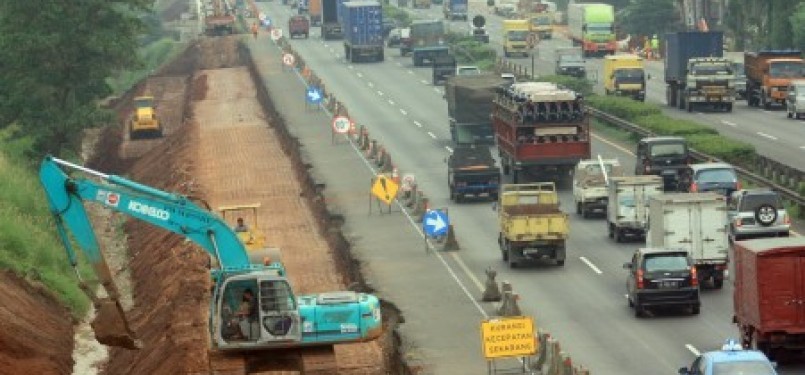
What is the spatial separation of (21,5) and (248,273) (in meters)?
60.3

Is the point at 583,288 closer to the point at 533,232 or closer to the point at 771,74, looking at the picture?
the point at 533,232

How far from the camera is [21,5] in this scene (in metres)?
94.9

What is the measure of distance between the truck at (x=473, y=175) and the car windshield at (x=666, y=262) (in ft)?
78.4

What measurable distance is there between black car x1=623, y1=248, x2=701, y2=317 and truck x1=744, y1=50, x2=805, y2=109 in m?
52.3

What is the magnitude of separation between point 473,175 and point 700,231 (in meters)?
20.7

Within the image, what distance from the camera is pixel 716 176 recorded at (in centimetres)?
6700

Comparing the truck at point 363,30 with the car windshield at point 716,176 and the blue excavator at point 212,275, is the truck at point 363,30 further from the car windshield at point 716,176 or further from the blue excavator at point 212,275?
the blue excavator at point 212,275

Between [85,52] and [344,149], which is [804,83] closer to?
[344,149]

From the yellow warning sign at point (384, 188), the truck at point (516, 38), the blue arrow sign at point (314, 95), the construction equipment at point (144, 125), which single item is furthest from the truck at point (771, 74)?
the truck at point (516, 38)

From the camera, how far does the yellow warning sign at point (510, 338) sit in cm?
4103

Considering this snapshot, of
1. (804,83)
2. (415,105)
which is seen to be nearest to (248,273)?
(804,83)

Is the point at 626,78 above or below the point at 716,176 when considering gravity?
below

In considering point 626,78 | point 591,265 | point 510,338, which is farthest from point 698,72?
point 510,338

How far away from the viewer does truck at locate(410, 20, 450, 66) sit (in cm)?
13588
